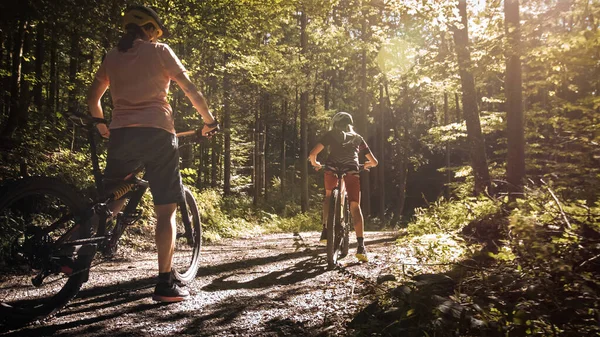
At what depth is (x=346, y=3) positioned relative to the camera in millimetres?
9242

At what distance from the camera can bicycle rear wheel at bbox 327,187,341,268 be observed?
5.00 metres

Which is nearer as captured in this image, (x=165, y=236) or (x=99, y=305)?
(x=99, y=305)

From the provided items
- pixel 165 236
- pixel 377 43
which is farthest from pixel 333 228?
pixel 377 43

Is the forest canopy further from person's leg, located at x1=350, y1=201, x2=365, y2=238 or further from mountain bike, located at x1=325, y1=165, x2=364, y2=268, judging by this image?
mountain bike, located at x1=325, y1=165, x2=364, y2=268

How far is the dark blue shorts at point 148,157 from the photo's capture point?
3.05 meters

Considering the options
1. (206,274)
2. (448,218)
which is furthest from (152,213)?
(448,218)

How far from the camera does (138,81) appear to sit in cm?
310

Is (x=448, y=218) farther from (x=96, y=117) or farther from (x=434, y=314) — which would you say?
(x=96, y=117)

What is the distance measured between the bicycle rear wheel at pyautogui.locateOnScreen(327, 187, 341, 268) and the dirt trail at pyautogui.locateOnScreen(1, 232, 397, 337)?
0.21 m

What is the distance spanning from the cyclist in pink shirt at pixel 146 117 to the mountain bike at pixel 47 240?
171 mm

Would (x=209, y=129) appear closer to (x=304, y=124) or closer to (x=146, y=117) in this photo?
(x=146, y=117)

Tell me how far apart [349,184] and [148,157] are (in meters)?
3.31

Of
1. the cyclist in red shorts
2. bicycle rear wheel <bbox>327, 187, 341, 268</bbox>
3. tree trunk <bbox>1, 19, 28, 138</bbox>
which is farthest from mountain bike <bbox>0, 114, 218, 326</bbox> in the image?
tree trunk <bbox>1, 19, 28, 138</bbox>

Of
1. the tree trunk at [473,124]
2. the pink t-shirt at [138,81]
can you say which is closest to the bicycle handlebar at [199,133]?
the pink t-shirt at [138,81]
